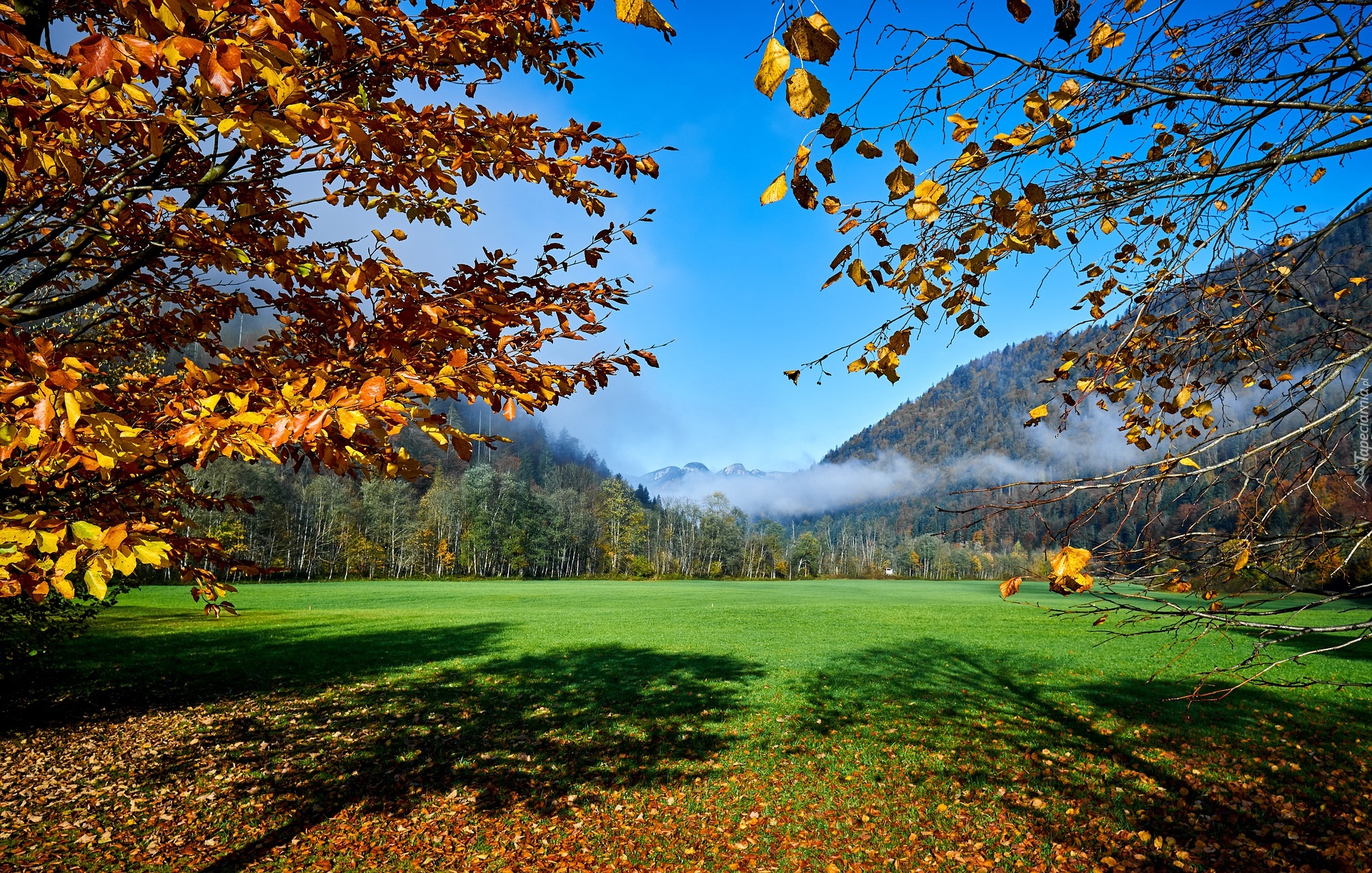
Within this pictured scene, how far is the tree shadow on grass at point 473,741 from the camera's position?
6.00m

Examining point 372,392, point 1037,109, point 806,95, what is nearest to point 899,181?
point 806,95

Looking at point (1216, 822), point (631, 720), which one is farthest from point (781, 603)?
point (1216, 822)

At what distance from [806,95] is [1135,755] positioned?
912cm

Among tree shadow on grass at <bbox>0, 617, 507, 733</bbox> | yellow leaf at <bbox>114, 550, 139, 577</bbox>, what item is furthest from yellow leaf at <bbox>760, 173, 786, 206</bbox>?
tree shadow on grass at <bbox>0, 617, 507, 733</bbox>

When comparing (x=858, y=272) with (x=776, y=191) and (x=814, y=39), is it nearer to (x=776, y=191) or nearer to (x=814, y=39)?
(x=776, y=191)

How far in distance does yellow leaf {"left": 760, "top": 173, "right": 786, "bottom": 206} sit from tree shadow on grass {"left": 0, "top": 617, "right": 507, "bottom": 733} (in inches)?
456

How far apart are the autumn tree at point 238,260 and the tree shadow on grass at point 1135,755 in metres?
6.40

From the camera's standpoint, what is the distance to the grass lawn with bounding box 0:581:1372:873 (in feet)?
16.4

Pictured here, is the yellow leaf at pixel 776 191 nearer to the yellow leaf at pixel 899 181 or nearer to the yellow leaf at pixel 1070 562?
the yellow leaf at pixel 899 181

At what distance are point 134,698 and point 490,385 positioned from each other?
11248 mm

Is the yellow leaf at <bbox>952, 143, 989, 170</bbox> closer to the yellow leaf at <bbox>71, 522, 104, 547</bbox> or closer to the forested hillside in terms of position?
the yellow leaf at <bbox>71, 522, 104, 547</bbox>

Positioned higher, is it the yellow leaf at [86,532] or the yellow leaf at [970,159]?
the yellow leaf at [970,159]

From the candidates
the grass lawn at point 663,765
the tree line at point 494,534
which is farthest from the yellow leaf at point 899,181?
the tree line at point 494,534

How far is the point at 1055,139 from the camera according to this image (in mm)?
2396
